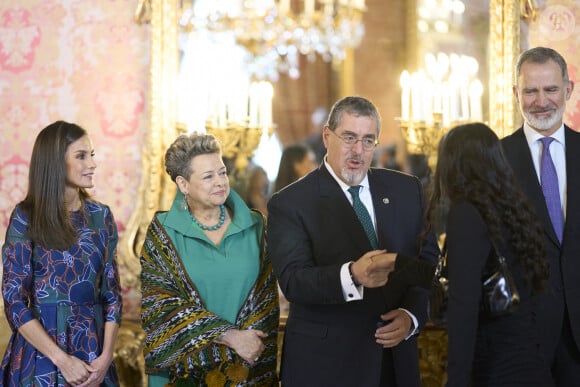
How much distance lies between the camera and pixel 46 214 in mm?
3135

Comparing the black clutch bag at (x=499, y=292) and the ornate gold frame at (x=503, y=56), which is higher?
the ornate gold frame at (x=503, y=56)

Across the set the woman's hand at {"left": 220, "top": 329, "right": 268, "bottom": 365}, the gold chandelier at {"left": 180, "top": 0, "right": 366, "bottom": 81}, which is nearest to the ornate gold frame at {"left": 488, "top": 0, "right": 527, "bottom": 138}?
the gold chandelier at {"left": 180, "top": 0, "right": 366, "bottom": 81}

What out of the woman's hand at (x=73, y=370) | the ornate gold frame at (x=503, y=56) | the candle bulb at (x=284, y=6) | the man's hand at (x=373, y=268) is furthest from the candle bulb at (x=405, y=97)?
the woman's hand at (x=73, y=370)

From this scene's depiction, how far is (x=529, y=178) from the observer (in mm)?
3006

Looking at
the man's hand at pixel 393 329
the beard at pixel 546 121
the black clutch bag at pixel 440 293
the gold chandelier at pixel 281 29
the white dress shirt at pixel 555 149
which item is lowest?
the man's hand at pixel 393 329

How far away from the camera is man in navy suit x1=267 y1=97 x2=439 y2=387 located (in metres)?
2.88

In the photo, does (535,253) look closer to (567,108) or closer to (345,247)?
(345,247)

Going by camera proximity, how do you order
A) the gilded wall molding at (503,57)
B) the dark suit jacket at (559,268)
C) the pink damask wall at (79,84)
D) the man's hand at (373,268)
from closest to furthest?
the man's hand at (373,268)
the dark suit jacket at (559,268)
the gilded wall molding at (503,57)
the pink damask wall at (79,84)

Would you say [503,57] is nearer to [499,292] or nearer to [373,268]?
[373,268]

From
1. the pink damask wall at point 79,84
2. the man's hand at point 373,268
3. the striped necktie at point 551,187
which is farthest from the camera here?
the pink damask wall at point 79,84

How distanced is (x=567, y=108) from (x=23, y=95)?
2901 millimetres

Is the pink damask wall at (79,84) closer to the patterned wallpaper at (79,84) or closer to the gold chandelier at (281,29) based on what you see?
the patterned wallpaper at (79,84)

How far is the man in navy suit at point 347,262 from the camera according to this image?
2883 millimetres

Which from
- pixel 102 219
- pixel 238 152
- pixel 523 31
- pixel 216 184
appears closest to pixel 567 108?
pixel 523 31
